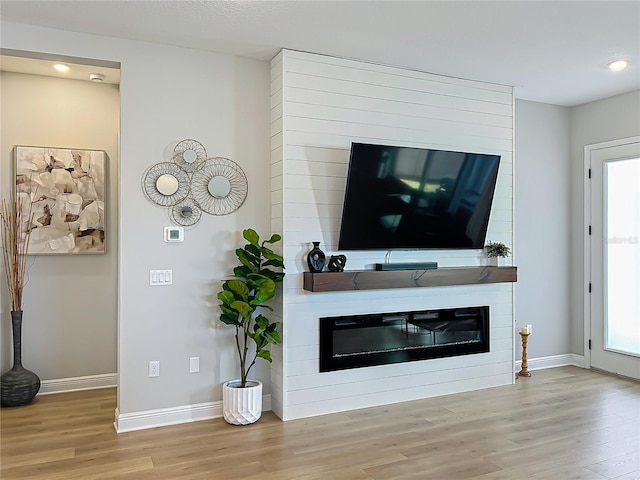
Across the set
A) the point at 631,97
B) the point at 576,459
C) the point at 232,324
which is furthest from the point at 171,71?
the point at 631,97

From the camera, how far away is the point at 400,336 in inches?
166

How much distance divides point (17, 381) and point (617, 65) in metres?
5.46

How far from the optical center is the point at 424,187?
4.07m

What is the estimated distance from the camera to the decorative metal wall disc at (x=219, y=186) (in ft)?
12.4

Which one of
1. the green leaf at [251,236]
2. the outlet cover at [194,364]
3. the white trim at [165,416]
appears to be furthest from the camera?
the outlet cover at [194,364]

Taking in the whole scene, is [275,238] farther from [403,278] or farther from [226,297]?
[403,278]

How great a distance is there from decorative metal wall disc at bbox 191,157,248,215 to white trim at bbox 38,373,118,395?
200cm

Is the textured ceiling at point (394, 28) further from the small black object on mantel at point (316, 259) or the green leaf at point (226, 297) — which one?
the green leaf at point (226, 297)

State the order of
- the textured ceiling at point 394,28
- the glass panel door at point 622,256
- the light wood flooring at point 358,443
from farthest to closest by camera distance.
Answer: the glass panel door at point 622,256
the textured ceiling at point 394,28
the light wood flooring at point 358,443

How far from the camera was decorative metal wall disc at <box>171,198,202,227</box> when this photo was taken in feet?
12.2

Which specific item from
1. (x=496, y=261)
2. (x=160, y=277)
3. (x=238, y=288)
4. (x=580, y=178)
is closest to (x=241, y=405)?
(x=238, y=288)

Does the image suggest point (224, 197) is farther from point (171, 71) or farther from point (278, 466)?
point (278, 466)

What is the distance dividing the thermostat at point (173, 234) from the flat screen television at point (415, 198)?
3.91 feet

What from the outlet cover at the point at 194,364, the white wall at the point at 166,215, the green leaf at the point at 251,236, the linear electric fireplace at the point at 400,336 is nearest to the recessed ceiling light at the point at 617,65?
the linear electric fireplace at the point at 400,336
